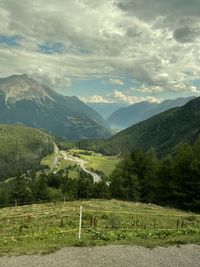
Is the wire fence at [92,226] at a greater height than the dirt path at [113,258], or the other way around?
the wire fence at [92,226]

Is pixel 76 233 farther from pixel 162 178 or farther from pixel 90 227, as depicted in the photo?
pixel 162 178

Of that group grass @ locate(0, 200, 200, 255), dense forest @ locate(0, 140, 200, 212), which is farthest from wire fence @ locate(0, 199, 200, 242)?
dense forest @ locate(0, 140, 200, 212)

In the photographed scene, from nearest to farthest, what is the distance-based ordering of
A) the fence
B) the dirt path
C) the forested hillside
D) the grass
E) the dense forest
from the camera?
the dirt path → the grass → the fence → the forested hillside → the dense forest

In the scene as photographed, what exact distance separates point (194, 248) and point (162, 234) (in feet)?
11.6

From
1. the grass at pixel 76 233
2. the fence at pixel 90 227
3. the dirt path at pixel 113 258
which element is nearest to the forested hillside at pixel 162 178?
the fence at pixel 90 227

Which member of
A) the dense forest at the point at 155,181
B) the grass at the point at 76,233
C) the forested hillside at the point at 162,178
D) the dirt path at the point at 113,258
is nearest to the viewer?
the dirt path at the point at 113,258

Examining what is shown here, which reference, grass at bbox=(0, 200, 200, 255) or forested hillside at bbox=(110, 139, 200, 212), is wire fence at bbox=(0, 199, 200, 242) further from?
forested hillside at bbox=(110, 139, 200, 212)

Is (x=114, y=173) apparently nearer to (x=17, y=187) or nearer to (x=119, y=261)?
(x=17, y=187)

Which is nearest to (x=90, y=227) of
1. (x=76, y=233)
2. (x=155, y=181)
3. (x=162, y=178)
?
(x=76, y=233)

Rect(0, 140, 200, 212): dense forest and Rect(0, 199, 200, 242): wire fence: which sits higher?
Rect(0, 140, 200, 212): dense forest

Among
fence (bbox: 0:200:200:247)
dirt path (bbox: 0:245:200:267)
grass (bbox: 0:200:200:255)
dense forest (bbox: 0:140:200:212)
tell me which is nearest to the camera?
dirt path (bbox: 0:245:200:267)

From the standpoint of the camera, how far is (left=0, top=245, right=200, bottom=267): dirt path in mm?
16125

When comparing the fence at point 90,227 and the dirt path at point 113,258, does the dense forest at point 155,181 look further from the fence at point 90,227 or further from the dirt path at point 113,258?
the dirt path at point 113,258

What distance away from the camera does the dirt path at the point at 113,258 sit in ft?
52.9
